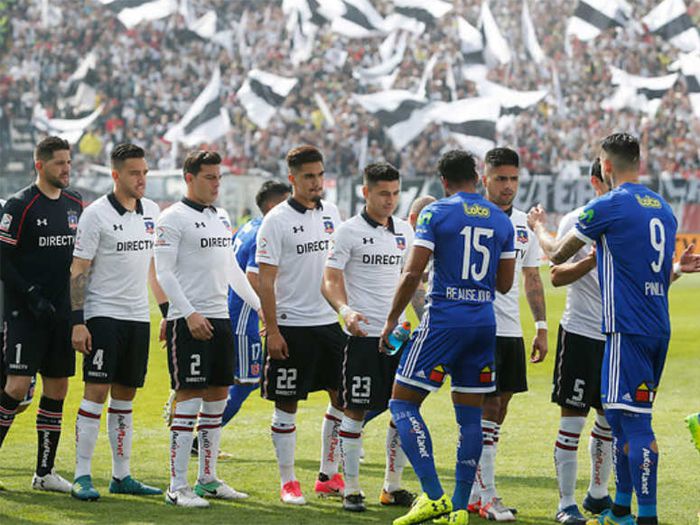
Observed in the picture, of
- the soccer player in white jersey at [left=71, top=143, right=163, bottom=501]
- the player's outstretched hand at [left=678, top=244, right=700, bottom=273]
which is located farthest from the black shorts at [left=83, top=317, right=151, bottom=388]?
the player's outstretched hand at [left=678, top=244, right=700, bottom=273]

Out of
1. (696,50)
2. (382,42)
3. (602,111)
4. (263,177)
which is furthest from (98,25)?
(696,50)

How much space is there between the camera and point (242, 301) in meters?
10.3

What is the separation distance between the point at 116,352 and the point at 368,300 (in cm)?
172

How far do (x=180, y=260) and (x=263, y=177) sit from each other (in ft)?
78.2

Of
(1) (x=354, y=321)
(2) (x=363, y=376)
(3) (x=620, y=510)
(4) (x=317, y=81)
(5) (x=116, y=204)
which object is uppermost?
(4) (x=317, y=81)

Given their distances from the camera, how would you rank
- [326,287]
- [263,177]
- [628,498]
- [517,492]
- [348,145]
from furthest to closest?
[348,145]
[263,177]
[517,492]
[326,287]
[628,498]

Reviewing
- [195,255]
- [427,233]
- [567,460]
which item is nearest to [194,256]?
[195,255]

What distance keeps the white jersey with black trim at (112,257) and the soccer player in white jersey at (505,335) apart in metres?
2.41

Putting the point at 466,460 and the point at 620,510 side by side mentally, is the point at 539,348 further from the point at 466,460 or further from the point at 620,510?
the point at 620,510

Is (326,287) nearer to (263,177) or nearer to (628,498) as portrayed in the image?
(628,498)

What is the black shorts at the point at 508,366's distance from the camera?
7.89m

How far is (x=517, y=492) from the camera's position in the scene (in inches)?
327

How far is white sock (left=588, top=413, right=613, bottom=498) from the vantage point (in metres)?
7.70

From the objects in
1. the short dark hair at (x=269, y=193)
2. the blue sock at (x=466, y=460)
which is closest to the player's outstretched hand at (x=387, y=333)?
the blue sock at (x=466, y=460)
